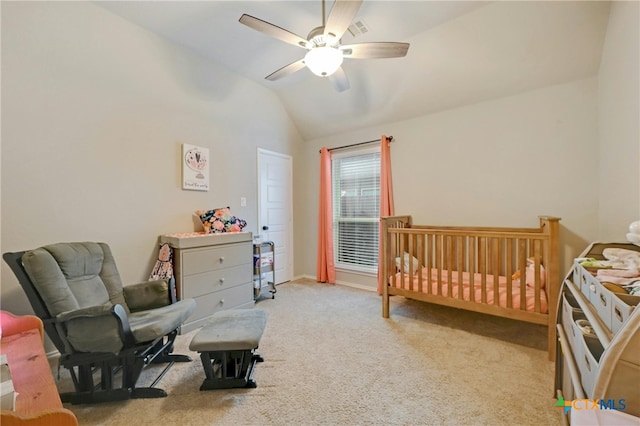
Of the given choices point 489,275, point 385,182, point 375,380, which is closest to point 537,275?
point 489,275

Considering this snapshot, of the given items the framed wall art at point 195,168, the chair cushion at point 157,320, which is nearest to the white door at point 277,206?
the framed wall art at point 195,168

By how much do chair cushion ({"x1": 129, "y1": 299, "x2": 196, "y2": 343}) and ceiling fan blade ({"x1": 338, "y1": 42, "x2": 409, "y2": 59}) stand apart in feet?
7.12

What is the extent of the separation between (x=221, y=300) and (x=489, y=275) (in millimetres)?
2826

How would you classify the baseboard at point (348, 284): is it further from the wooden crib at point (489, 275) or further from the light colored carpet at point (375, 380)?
the light colored carpet at point (375, 380)

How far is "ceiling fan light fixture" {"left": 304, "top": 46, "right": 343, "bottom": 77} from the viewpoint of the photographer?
169 centimetres

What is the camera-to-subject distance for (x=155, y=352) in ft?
6.07

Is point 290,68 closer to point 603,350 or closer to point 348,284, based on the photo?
point 603,350

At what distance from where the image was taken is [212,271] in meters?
2.62

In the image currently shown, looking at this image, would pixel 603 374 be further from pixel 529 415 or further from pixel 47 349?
pixel 47 349

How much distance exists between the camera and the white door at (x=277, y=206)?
12.3ft

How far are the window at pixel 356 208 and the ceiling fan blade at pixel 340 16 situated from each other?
214cm

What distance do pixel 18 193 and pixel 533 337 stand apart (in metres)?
4.22

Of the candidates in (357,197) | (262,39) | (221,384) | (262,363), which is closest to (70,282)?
(221,384)

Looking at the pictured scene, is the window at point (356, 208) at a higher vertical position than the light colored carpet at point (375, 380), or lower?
higher
